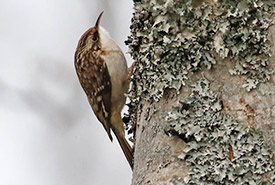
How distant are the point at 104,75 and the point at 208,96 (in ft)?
6.72

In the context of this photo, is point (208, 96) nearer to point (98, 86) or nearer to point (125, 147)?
point (125, 147)

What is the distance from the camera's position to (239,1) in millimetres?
1711

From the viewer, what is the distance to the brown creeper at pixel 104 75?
139 inches

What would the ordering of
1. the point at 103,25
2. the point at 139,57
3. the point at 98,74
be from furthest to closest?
the point at 103,25, the point at 98,74, the point at 139,57

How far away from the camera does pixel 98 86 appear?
3.70m

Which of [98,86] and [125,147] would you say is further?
[98,86]

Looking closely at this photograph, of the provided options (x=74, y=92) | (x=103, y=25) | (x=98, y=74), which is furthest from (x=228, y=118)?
(x=74, y=92)

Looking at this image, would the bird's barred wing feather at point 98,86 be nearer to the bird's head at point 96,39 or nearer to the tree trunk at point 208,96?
the bird's head at point 96,39

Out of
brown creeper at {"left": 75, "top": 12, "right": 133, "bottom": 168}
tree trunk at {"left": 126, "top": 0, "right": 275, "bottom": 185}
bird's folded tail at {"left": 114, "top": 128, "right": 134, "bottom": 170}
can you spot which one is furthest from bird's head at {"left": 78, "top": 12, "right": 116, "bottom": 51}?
tree trunk at {"left": 126, "top": 0, "right": 275, "bottom": 185}

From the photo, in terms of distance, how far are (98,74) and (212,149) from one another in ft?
7.09

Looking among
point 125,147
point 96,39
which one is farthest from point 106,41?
point 125,147

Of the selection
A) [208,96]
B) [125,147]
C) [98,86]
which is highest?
[98,86]

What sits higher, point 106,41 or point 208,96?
point 106,41

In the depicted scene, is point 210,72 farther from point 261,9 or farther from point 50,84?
point 50,84
